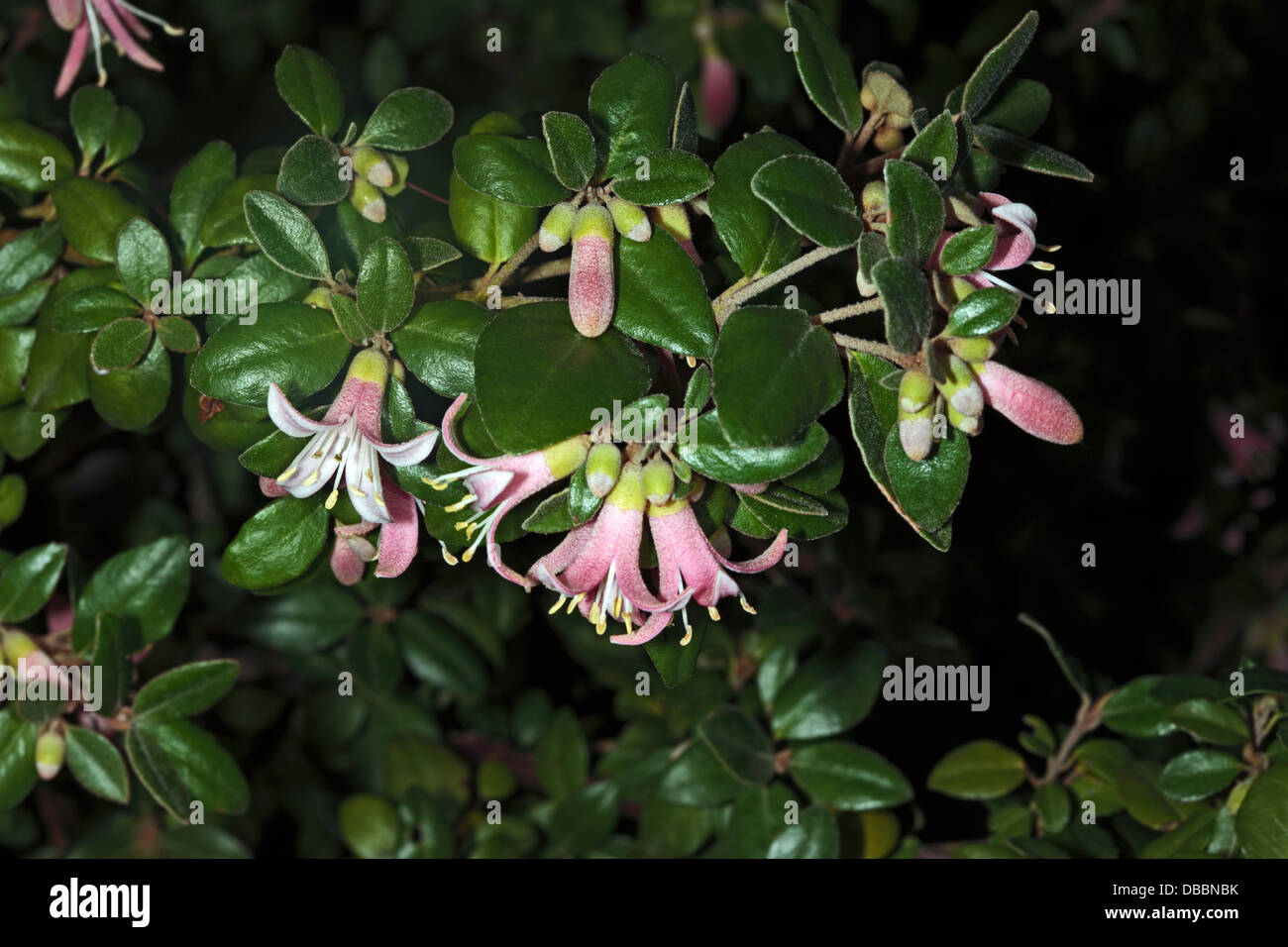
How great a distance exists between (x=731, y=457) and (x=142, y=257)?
0.61m

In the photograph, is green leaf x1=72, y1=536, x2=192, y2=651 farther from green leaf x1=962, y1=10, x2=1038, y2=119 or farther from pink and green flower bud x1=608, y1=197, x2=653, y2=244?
green leaf x1=962, y1=10, x2=1038, y2=119

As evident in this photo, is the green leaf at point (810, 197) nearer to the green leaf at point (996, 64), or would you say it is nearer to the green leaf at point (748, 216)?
the green leaf at point (748, 216)

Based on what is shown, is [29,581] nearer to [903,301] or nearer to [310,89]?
[310,89]

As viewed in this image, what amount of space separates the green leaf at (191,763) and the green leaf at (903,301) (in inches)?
34.7

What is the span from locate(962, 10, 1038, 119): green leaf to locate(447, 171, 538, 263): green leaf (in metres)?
0.38

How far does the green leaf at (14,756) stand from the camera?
1.21 meters

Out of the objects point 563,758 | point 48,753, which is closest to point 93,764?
point 48,753

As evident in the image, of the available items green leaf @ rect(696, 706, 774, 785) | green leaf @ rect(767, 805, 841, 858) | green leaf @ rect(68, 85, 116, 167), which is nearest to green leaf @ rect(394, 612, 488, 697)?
green leaf @ rect(696, 706, 774, 785)

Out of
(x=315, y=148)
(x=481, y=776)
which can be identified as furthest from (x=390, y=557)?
(x=481, y=776)

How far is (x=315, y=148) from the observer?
1.00 metres

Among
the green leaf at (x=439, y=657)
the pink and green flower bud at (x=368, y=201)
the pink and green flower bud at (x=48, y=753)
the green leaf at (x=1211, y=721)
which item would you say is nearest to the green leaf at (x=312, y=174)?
the pink and green flower bud at (x=368, y=201)
